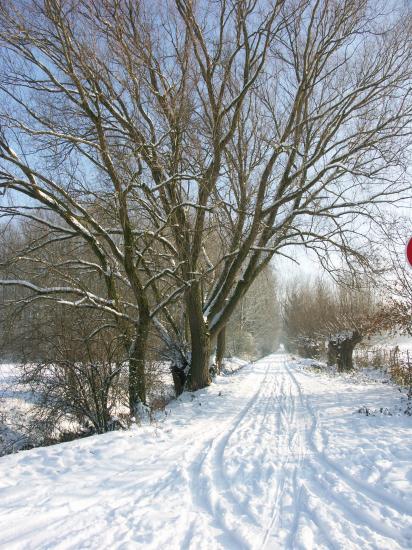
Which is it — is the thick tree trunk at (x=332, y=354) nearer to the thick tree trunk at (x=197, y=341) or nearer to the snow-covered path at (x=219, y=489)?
the thick tree trunk at (x=197, y=341)

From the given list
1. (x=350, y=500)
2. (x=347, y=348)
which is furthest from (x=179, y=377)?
(x=347, y=348)

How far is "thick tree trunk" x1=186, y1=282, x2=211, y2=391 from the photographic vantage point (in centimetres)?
1169

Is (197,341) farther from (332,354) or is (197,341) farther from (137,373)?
(332,354)

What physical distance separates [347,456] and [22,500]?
391 centimetres

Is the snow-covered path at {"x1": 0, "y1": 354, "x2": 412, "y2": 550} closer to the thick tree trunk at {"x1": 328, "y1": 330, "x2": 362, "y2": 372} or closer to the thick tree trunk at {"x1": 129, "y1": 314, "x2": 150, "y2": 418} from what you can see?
the thick tree trunk at {"x1": 129, "y1": 314, "x2": 150, "y2": 418}

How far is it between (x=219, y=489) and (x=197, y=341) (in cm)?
790

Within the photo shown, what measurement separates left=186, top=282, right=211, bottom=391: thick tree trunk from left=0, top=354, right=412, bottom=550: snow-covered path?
4.75 metres

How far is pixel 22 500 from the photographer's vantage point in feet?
12.4

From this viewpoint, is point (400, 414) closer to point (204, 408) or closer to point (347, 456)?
point (347, 456)

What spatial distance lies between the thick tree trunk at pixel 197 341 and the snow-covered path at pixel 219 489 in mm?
4748

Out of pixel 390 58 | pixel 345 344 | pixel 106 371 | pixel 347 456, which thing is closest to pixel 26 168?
pixel 106 371

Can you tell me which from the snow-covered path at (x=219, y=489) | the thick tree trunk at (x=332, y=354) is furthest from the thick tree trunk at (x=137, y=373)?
the thick tree trunk at (x=332, y=354)

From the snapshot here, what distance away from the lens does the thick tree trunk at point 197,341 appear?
11688mm

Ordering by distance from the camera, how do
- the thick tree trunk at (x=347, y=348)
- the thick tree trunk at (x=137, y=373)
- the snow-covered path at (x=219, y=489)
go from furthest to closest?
the thick tree trunk at (x=347, y=348), the thick tree trunk at (x=137, y=373), the snow-covered path at (x=219, y=489)
